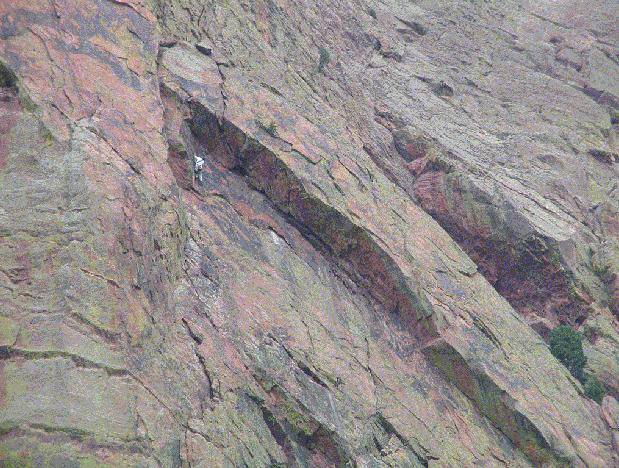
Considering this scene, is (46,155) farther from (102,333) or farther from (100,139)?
(102,333)

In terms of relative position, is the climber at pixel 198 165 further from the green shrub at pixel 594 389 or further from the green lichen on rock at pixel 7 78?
the green shrub at pixel 594 389

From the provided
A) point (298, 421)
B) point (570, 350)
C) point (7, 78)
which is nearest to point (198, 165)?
point (7, 78)

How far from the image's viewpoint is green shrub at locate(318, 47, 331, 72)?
1292 inches

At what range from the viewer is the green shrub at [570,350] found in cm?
2803

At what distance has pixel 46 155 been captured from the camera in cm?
1338

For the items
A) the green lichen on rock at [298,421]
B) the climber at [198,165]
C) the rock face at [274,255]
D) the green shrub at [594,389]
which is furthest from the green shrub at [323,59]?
the green lichen on rock at [298,421]

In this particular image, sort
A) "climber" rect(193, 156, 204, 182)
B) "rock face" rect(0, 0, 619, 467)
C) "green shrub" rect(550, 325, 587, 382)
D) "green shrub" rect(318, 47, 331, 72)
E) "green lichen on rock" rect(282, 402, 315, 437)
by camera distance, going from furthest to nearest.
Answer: "green shrub" rect(318, 47, 331, 72) → "green shrub" rect(550, 325, 587, 382) → "climber" rect(193, 156, 204, 182) → "green lichen on rock" rect(282, 402, 315, 437) → "rock face" rect(0, 0, 619, 467)

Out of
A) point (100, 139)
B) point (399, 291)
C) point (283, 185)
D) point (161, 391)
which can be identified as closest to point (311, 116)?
point (283, 185)

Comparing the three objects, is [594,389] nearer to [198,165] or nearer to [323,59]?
[198,165]

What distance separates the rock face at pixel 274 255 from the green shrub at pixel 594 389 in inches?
27.3

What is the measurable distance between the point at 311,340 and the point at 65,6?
9995 mm

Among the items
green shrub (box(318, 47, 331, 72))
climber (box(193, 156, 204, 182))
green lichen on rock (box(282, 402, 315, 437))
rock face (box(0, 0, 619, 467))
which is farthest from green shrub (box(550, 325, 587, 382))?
Answer: climber (box(193, 156, 204, 182))

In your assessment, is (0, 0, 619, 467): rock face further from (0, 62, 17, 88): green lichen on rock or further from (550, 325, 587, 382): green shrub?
(550, 325, 587, 382): green shrub

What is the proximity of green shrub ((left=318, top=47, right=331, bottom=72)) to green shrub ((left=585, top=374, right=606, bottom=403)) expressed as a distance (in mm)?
17505
